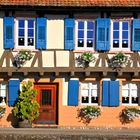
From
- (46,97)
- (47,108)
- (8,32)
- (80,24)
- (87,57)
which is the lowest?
(47,108)

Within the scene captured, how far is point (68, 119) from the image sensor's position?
20.3m

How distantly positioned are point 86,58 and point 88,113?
2.52 m

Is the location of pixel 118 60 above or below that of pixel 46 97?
above

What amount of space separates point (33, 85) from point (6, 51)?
2.00 metres

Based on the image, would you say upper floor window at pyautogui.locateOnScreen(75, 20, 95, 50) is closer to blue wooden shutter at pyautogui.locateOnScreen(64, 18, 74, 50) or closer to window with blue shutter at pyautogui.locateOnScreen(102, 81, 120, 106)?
blue wooden shutter at pyautogui.locateOnScreen(64, 18, 74, 50)

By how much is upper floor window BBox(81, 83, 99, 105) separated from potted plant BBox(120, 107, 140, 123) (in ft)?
4.44

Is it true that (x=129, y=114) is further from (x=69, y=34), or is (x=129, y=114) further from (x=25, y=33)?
(x=25, y=33)

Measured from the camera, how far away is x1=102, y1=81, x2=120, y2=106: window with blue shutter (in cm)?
2033

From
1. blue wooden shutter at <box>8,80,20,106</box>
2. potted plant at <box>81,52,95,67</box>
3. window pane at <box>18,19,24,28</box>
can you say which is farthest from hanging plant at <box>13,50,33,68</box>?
potted plant at <box>81,52,95,67</box>

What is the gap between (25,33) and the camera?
20.1 metres

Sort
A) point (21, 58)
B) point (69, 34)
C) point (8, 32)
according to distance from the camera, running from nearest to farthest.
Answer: point (21, 58) < point (8, 32) < point (69, 34)

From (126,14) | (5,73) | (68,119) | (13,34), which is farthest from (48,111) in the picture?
(126,14)

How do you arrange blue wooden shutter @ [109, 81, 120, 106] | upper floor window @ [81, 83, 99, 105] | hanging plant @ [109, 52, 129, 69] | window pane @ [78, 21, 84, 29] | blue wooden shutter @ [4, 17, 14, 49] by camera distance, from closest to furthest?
hanging plant @ [109, 52, 129, 69], blue wooden shutter @ [4, 17, 14, 49], window pane @ [78, 21, 84, 29], blue wooden shutter @ [109, 81, 120, 106], upper floor window @ [81, 83, 99, 105]

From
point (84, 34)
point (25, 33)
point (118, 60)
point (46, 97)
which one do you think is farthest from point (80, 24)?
point (46, 97)
